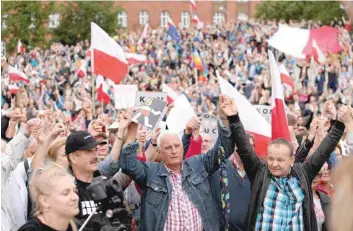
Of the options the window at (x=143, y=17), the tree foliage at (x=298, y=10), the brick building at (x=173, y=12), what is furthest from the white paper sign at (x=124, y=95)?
the window at (x=143, y=17)

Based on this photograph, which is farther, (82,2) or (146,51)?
(82,2)

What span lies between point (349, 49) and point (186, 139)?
788 inches

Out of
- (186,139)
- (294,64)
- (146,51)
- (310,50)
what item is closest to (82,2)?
(146,51)

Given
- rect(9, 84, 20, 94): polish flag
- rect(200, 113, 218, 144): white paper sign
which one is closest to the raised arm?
rect(200, 113, 218, 144): white paper sign

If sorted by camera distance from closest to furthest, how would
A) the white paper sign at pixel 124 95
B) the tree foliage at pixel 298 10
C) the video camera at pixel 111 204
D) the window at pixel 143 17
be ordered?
the video camera at pixel 111 204 → the white paper sign at pixel 124 95 → the tree foliage at pixel 298 10 → the window at pixel 143 17

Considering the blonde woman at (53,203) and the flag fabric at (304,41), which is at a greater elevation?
the blonde woman at (53,203)

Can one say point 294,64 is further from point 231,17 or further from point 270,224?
point 231,17

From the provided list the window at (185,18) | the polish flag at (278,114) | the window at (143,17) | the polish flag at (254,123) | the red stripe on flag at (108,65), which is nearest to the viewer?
the polish flag at (278,114)

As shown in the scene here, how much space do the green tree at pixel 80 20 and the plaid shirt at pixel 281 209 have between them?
50902mm

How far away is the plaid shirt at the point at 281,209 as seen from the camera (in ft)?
18.2

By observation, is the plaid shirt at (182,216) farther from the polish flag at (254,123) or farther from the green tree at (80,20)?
the green tree at (80,20)

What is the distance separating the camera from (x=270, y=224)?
555 cm

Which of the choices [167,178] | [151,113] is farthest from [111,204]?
[151,113]

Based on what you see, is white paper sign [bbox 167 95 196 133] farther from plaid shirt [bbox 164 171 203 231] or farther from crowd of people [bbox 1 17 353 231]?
plaid shirt [bbox 164 171 203 231]
